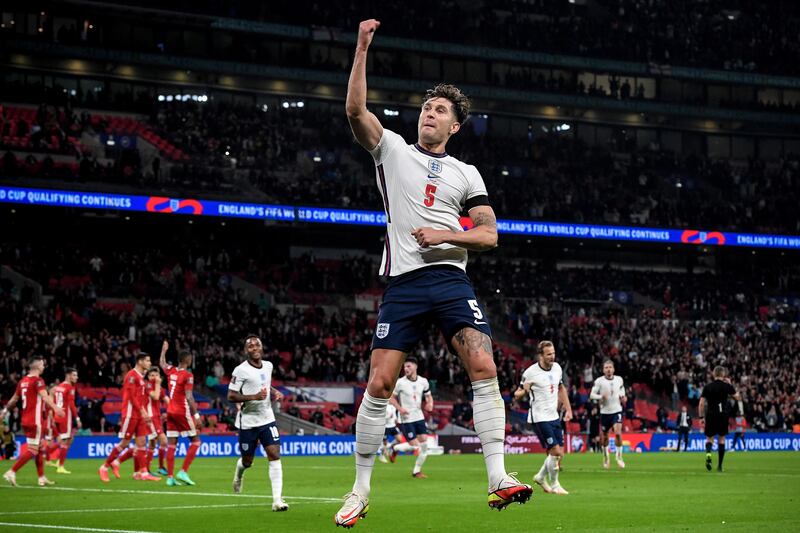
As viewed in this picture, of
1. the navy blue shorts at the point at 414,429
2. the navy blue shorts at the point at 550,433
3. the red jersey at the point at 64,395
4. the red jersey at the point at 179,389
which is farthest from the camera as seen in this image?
the navy blue shorts at the point at 414,429

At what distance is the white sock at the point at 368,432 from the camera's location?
8250 millimetres

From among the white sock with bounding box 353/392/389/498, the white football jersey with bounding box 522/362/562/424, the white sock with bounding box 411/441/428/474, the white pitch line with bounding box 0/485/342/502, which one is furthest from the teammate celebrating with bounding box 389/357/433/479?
the white sock with bounding box 353/392/389/498

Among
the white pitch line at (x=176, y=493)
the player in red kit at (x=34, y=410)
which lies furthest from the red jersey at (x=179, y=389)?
the white pitch line at (x=176, y=493)

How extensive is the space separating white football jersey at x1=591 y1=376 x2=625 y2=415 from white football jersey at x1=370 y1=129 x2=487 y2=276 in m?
22.9

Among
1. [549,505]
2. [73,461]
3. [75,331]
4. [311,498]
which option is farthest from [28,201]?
[549,505]

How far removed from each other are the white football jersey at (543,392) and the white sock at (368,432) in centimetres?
1333

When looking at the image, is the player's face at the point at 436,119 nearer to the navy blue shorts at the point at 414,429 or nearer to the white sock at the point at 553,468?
the white sock at the point at 553,468

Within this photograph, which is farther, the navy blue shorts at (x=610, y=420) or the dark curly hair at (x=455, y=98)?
the navy blue shorts at (x=610, y=420)

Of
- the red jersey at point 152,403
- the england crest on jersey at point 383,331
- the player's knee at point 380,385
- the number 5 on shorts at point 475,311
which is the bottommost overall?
the red jersey at point 152,403

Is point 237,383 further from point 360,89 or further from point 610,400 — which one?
point 610,400

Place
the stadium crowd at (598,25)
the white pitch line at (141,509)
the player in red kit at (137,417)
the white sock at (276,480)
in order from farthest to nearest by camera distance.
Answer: the stadium crowd at (598,25), the player in red kit at (137,417), the white sock at (276,480), the white pitch line at (141,509)

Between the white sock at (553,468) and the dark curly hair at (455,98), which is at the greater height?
the dark curly hair at (455,98)

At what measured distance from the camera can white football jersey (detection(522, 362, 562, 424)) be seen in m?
21.4

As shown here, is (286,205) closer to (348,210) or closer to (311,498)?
(348,210)
